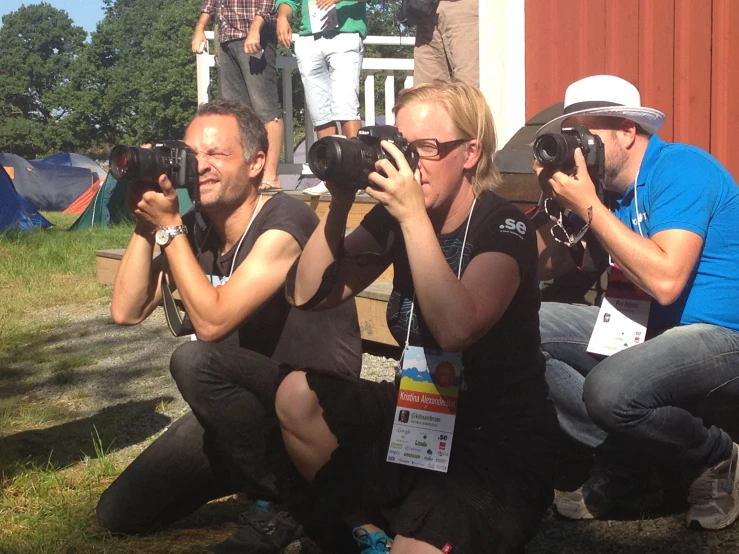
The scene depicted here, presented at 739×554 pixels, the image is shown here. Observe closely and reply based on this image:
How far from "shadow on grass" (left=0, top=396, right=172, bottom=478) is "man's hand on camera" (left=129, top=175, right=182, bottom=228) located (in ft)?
4.42

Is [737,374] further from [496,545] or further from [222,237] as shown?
[222,237]

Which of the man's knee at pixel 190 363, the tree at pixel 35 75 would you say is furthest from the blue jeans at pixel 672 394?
the tree at pixel 35 75

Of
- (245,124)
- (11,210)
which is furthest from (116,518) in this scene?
(11,210)

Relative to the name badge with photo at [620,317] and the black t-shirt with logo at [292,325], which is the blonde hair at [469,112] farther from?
the name badge with photo at [620,317]

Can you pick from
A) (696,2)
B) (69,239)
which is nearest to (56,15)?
(69,239)

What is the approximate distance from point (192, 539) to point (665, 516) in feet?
4.75

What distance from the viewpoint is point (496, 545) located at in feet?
6.84

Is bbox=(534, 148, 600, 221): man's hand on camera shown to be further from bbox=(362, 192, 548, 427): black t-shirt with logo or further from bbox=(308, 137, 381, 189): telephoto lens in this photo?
bbox=(308, 137, 381, 189): telephoto lens

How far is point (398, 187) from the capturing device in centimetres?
202

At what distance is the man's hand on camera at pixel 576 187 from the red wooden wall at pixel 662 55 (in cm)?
218

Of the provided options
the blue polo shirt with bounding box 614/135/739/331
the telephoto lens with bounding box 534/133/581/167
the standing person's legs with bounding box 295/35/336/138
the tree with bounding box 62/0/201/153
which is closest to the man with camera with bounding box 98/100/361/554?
the telephoto lens with bounding box 534/133/581/167

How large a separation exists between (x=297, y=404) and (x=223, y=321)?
34 cm

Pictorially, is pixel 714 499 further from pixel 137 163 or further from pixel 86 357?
pixel 86 357

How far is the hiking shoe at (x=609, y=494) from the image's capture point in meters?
2.79
